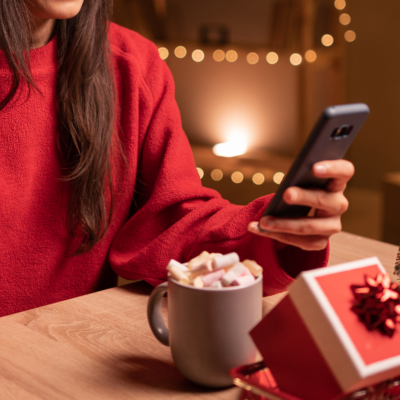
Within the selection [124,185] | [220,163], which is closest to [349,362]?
[124,185]

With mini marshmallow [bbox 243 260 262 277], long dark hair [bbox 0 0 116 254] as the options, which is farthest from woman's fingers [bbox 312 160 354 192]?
long dark hair [bbox 0 0 116 254]

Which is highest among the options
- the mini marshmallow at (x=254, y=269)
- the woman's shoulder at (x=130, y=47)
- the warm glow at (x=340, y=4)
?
the warm glow at (x=340, y=4)

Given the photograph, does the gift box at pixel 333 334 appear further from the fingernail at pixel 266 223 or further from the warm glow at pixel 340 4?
the warm glow at pixel 340 4

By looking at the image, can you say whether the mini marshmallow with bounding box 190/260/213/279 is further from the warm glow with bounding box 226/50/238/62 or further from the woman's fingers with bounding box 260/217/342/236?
the warm glow with bounding box 226/50/238/62

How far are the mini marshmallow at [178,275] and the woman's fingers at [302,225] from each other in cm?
11

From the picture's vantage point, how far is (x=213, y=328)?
426mm

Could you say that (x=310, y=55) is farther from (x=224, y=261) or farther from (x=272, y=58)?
(x=224, y=261)

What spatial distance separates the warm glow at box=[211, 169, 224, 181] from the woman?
1727mm

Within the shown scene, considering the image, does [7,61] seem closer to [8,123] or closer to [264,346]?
[8,123]

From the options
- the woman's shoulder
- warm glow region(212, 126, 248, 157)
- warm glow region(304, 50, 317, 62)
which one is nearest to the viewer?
the woman's shoulder

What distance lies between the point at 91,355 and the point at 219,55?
2180mm

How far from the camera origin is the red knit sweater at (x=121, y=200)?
72 centimetres

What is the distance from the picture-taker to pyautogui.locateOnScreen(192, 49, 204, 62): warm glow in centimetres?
256

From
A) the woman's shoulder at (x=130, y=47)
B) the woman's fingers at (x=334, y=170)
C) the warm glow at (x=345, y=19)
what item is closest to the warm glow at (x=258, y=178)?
the warm glow at (x=345, y=19)
